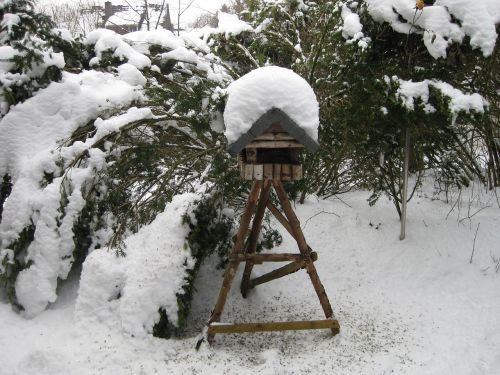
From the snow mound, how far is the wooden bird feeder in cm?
42

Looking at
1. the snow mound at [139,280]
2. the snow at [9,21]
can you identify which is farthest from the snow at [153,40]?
the snow mound at [139,280]

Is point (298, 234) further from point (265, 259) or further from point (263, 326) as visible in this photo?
point (263, 326)

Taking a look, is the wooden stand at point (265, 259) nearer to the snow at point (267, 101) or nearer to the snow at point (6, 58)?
the snow at point (267, 101)

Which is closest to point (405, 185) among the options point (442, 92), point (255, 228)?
point (442, 92)

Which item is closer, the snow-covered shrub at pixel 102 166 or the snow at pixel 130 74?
the snow-covered shrub at pixel 102 166

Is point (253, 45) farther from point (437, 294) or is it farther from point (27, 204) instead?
point (437, 294)

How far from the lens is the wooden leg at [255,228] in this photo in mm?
3244

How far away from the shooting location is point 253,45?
194 inches

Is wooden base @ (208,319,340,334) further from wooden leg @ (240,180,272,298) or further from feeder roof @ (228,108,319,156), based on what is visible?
feeder roof @ (228,108,319,156)

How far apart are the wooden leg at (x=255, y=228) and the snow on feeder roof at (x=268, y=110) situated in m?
0.52

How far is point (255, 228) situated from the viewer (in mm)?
3498

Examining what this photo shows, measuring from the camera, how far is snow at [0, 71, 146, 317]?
3.55 metres

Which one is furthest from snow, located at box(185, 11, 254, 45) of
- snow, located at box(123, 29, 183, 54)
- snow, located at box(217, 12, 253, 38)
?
snow, located at box(123, 29, 183, 54)

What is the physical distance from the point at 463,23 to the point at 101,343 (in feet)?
12.5
